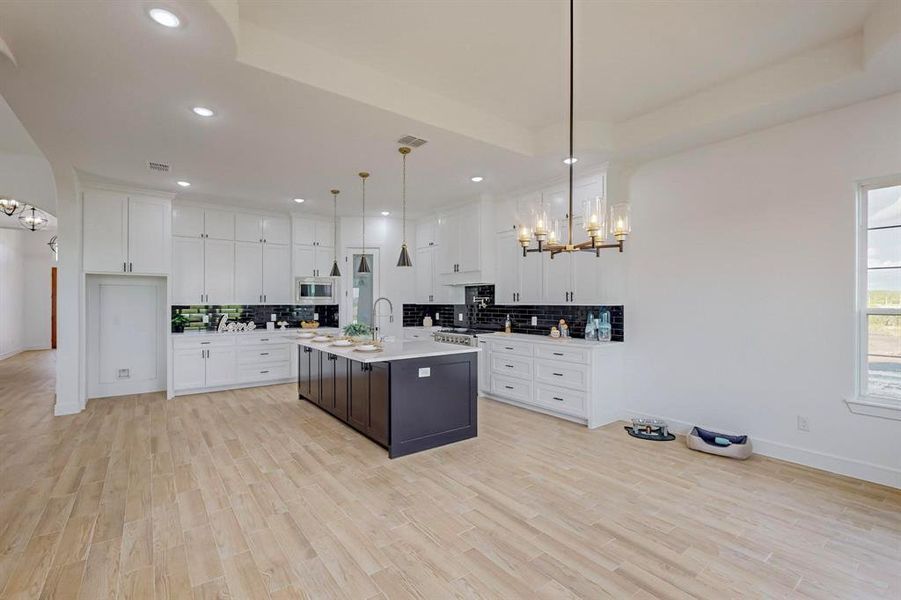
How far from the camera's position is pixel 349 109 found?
129 inches

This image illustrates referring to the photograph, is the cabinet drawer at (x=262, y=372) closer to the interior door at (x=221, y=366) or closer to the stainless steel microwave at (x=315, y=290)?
the interior door at (x=221, y=366)

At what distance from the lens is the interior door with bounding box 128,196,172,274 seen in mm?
5551

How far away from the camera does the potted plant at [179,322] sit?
6203mm

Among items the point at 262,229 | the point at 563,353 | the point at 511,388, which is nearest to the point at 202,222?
the point at 262,229

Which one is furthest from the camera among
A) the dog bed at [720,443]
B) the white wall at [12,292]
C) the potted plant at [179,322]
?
the white wall at [12,292]

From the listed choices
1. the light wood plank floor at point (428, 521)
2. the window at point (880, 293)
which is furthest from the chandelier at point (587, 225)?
the window at point (880, 293)

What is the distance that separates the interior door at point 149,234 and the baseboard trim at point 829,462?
688cm

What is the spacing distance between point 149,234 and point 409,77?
175 inches

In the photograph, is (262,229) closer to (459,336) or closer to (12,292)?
(459,336)

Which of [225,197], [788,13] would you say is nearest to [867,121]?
[788,13]

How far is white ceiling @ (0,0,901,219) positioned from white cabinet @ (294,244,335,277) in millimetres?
2518

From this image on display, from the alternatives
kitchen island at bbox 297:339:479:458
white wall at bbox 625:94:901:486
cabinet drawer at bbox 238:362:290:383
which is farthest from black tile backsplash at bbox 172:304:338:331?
white wall at bbox 625:94:901:486

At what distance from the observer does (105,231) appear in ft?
17.6

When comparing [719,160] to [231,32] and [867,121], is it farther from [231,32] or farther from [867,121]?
[231,32]
